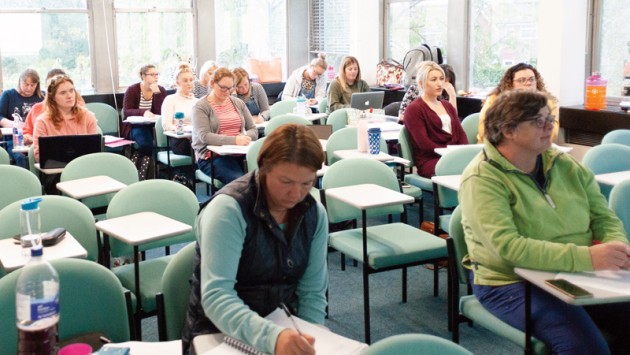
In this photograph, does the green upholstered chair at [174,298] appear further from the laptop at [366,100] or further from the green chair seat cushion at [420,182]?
the laptop at [366,100]

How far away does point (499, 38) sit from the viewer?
24.8 ft

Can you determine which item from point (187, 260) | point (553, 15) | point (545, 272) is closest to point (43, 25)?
point (553, 15)

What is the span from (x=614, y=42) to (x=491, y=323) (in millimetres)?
4604

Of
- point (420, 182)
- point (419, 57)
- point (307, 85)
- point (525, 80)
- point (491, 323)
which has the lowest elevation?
point (491, 323)

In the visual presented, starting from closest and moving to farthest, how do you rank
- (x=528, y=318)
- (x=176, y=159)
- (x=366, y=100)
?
(x=528, y=318), (x=176, y=159), (x=366, y=100)

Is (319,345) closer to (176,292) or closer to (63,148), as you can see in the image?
(176,292)

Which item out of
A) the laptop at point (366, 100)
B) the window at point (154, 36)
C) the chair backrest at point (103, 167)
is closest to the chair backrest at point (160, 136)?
the laptop at point (366, 100)

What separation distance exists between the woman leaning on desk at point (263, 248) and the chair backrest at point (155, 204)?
4.29 ft

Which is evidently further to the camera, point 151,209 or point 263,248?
point 151,209

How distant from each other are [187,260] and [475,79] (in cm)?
607

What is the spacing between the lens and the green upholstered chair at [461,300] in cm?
267

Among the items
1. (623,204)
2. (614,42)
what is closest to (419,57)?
(614,42)

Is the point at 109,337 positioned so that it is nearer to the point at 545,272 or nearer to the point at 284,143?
the point at 284,143

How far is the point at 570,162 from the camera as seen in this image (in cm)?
282
